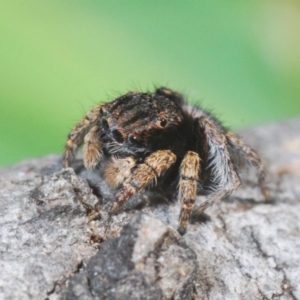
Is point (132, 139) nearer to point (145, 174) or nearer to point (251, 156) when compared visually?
point (145, 174)

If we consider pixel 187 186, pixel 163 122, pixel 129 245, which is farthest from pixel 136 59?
pixel 129 245

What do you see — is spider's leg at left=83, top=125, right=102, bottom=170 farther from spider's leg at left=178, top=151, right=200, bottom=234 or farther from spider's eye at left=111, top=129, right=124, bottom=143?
spider's leg at left=178, top=151, right=200, bottom=234

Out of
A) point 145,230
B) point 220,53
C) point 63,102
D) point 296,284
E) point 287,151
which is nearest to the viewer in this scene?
point 145,230

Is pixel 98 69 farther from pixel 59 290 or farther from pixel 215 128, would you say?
pixel 59 290

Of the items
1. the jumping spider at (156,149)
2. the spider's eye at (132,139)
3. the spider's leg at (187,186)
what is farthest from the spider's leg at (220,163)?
the spider's eye at (132,139)

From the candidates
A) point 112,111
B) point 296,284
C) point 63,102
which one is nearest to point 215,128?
point 112,111
